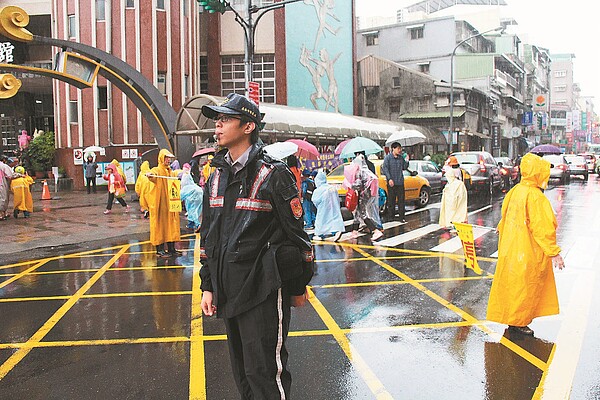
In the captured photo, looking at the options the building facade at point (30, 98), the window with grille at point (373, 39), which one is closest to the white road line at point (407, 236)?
the building facade at point (30, 98)

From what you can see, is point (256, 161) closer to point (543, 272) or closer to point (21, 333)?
point (543, 272)

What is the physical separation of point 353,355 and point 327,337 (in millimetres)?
514

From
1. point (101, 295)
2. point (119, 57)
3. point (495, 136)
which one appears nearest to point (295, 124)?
point (119, 57)

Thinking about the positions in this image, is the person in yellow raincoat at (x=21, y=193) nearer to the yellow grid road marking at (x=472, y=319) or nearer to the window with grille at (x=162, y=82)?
the yellow grid road marking at (x=472, y=319)

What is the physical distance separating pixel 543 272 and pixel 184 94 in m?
24.6

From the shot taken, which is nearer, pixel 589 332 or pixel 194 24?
pixel 589 332

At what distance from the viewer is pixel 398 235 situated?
11.8 m

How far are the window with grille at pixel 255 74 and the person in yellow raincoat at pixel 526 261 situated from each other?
27149mm

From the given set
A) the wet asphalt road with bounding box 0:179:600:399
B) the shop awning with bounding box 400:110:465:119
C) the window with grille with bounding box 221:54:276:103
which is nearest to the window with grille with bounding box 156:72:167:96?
the window with grille with bounding box 221:54:276:103

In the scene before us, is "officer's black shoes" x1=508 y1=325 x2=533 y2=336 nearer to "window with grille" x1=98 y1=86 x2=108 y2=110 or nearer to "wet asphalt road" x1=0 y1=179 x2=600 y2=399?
"wet asphalt road" x1=0 y1=179 x2=600 y2=399

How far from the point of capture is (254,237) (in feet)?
10.3

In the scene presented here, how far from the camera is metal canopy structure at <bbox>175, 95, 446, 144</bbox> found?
19547 millimetres

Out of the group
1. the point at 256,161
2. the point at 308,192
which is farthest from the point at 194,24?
the point at 256,161

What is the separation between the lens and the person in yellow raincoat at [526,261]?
200 inches
